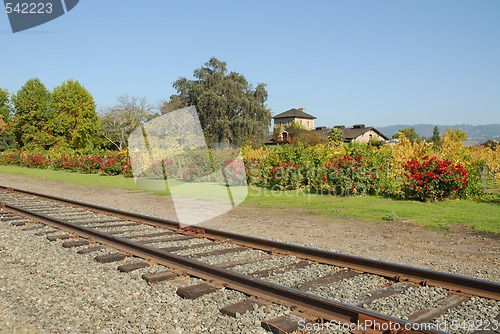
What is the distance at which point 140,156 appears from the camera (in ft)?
85.6

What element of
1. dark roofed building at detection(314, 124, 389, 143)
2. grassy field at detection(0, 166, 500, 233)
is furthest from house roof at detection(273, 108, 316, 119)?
grassy field at detection(0, 166, 500, 233)

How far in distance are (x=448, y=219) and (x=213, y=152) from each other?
1311 cm

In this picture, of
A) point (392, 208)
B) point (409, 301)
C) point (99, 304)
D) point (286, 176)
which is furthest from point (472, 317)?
point (286, 176)

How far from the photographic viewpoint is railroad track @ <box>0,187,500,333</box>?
165 inches

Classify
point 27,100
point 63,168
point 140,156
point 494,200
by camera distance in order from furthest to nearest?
point 27,100 → point 63,168 → point 140,156 → point 494,200

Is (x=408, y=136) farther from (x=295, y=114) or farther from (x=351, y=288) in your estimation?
(x=351, y=288)

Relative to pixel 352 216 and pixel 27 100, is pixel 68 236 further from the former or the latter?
pixel 27 100

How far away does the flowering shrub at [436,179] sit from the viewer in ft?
41.9

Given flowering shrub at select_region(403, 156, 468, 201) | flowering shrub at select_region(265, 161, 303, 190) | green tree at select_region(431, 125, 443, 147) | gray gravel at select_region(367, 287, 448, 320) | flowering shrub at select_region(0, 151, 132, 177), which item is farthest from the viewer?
flowering shrub at select_region(0, 151, 132, 177)

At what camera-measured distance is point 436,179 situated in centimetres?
1286

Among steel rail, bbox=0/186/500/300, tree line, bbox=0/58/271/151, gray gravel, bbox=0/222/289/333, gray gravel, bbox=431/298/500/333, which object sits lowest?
gray gravel, bbox=431/298/500/333

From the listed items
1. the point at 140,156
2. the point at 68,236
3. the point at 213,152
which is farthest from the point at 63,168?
the point at 68,236

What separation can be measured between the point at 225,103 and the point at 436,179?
150ft

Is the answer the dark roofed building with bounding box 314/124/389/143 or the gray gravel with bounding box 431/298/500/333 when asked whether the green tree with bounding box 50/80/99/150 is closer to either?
the dark roofed building with bounding box 314/124/389/143
